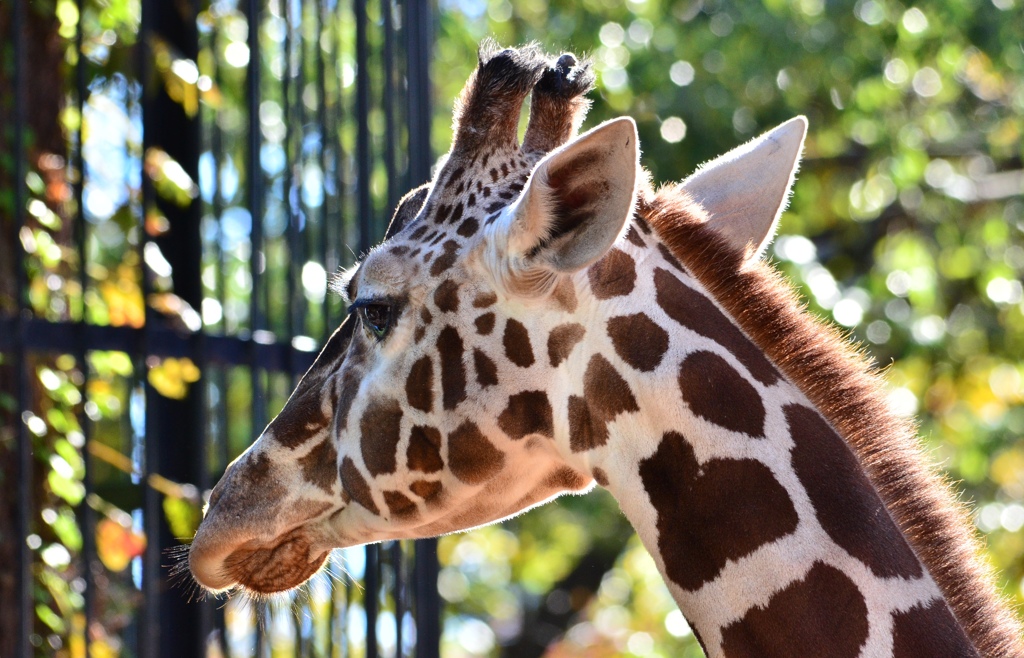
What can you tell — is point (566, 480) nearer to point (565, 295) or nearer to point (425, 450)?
point (425, 450)

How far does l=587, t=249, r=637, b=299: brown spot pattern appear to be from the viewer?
2.36 meters

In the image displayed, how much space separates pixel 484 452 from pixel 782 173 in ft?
3.23

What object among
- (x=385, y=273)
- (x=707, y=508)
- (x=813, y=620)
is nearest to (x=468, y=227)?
(x=385, y=273)

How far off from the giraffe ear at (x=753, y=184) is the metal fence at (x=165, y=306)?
51.8 inches

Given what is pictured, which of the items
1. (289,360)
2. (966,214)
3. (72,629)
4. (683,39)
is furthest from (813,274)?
(72,629)

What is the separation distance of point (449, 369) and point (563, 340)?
266 mm

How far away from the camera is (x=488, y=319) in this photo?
2436 mm

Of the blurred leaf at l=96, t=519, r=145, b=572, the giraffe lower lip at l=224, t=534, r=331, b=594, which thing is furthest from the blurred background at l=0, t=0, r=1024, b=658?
the giraffe lower lip at l=224, t=534, r=331, b=594

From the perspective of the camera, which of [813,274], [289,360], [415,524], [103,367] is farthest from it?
[813,274]

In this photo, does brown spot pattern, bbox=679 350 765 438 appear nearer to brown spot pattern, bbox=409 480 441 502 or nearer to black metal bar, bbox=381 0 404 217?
brown spot pattern, bbox=409 480 441 502

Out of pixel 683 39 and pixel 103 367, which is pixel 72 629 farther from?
pixel 683 39

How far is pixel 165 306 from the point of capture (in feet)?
12.3

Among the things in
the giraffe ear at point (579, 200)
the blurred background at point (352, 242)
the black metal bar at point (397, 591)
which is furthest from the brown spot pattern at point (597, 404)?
the black metal bar at point (397, 591)

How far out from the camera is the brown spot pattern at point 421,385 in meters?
2.48
